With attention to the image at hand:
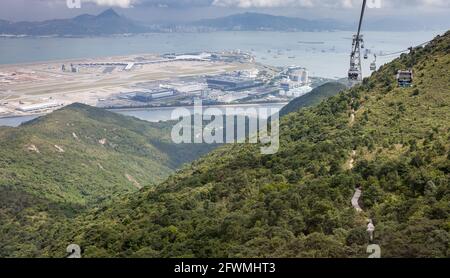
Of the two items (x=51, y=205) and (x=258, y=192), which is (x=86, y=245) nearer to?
(x=258, y=192)

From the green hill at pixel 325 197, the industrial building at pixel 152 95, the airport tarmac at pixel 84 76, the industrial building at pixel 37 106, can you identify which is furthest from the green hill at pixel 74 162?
the airport tarmac at pixel 84 76

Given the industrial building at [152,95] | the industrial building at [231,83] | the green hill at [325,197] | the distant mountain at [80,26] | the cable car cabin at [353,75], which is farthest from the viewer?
the distant mountain at [80,26]

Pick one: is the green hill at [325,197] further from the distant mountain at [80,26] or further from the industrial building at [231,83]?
the distant mountain at [80,26]

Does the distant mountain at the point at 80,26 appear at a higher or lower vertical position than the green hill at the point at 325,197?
higher

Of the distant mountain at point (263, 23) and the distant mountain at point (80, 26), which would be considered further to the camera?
the distant mountain at point (263, 23)

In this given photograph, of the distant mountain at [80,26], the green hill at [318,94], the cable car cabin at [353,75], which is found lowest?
the green hill at [318,94]

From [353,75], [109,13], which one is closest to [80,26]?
[109,13]

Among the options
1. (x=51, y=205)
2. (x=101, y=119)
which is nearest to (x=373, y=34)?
(x=101, y=119)
